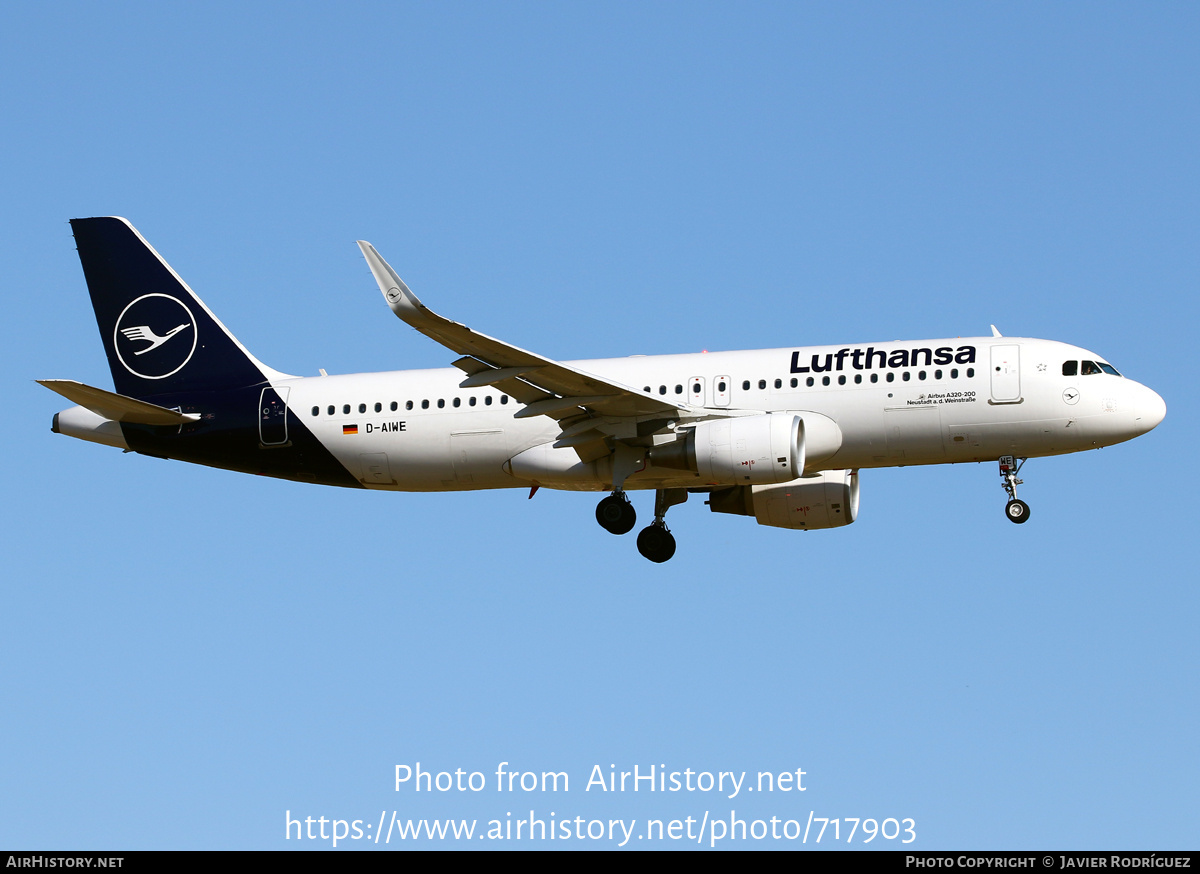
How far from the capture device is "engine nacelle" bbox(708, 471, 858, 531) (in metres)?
38.1

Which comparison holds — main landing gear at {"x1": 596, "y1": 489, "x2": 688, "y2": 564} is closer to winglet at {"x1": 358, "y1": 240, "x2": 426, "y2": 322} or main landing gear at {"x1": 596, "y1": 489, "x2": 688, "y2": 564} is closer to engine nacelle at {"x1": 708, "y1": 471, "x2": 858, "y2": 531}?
engine nacelle at {"x1": 708, "y1": 471, "x2": 858, "y2": 531}

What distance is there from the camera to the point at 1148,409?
3456 cm

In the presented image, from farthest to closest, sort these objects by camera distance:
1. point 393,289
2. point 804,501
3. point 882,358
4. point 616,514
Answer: point 804,501, point 616,514, point 882,358, point 393,289

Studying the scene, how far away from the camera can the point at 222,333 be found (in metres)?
40.2

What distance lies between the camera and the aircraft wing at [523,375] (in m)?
29.7

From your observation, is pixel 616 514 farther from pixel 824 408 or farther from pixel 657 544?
pixel 824 408

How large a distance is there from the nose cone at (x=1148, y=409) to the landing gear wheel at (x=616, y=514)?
11701 millimetres

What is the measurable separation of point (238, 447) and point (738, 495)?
1243 centimetres

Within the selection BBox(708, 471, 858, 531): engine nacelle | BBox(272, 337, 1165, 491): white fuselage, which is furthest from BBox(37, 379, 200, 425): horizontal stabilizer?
BBox(708, 471, 858, 531): engine nacelle

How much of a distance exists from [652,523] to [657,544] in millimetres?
608

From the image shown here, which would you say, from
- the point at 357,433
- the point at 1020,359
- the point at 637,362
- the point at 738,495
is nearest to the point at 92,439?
the point at 357,433

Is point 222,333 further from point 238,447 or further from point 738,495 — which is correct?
point 738,495

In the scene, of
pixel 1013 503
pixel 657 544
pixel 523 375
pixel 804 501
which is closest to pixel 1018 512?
pixel 1013 503
